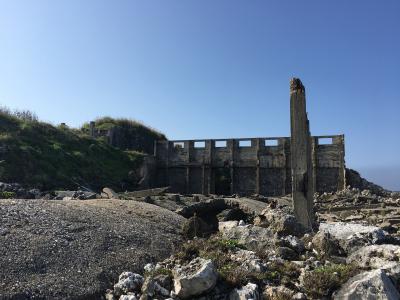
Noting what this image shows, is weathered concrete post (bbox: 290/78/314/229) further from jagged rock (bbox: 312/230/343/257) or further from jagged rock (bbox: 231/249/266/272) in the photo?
jagged rock (bbox: 231/249/266/272)

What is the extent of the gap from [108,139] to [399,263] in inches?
1266

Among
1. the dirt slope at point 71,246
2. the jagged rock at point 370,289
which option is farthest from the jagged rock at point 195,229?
the jagged rock at point 370,289

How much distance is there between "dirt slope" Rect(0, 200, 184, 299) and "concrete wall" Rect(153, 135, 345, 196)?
2178 centimetres

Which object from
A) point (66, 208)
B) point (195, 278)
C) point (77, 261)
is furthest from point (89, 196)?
point (195, 278)

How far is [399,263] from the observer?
6367mm

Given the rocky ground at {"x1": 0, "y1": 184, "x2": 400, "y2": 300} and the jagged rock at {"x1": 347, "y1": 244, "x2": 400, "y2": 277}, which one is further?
the jagged rock at {"x1": 347, "y1": 244, "x2": 400, "y2": 277}

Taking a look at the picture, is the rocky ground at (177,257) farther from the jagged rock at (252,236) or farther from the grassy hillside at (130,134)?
the grassy hillside at (130,134)

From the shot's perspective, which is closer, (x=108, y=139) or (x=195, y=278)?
(x=195, y=278)

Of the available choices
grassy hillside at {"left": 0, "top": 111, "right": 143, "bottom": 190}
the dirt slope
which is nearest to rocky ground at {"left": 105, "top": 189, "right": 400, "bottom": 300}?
the dirt slope

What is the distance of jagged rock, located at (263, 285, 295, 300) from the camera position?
592cm

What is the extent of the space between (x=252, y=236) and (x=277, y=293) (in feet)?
7.87

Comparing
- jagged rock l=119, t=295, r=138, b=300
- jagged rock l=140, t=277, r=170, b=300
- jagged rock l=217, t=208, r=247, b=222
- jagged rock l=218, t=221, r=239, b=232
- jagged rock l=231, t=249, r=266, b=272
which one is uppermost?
jagged rock l=217, t=208, r=247, b=222

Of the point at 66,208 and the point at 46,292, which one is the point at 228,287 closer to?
the point at 46,292

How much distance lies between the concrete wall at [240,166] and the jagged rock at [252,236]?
22.2 m
